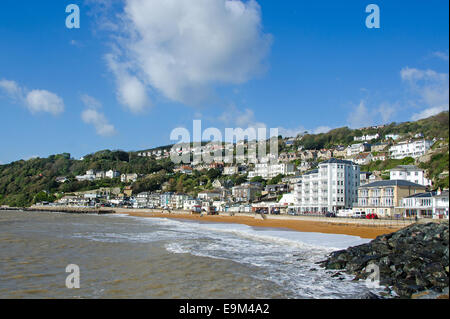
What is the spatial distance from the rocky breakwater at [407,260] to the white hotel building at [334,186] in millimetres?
41752

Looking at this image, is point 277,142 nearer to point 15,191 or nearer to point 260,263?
point 15,191

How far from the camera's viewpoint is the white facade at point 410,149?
280ft

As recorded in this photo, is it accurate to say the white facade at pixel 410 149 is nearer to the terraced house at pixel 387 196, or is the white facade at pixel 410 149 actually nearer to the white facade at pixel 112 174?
the terraced house at pixel 387 196

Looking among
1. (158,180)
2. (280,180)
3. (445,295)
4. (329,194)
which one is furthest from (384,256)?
(158,180)

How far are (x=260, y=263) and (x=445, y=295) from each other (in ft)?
26.2

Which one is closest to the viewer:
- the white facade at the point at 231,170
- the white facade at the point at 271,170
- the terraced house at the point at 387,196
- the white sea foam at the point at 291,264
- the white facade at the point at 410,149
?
the white sea foam at the point at 291,264

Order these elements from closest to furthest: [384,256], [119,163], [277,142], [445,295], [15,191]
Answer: [445,295] → [384,256] → [15,191] → [277,142] → [119,163]

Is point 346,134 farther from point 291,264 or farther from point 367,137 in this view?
point 291,264

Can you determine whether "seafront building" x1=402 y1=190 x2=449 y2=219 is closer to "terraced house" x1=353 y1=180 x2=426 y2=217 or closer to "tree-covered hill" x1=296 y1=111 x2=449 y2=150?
"terraced house" x1=353 y1=180 x2=426 y2=217

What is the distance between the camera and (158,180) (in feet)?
459

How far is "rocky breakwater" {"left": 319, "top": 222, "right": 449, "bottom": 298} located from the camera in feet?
36.8

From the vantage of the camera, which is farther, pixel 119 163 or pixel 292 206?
pixel 119 163

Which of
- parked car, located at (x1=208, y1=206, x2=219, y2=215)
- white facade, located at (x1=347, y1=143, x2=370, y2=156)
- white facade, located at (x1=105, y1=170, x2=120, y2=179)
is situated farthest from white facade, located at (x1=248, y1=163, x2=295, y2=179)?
white facade, located at (x1=105, y1=170, x2=120, y2=179)

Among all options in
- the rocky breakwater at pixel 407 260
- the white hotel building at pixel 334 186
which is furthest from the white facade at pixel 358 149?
the rocky breakwater at pixel 407 260
